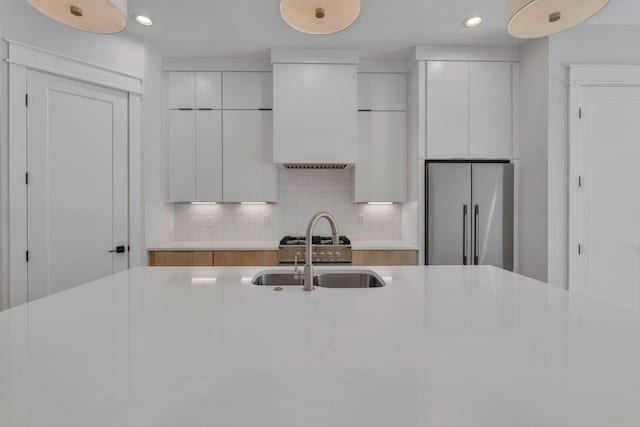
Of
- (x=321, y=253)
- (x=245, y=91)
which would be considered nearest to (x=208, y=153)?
(x=245, y=91)

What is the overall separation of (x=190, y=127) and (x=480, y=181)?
2871 mm

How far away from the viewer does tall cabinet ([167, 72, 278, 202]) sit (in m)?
3.19

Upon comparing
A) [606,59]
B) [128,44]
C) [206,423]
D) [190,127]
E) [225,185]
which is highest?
[128,44]

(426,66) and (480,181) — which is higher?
(426,66)

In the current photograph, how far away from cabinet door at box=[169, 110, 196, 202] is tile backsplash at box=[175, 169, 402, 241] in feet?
1.56

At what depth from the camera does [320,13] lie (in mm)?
1346

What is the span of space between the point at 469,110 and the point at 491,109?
0.21 m

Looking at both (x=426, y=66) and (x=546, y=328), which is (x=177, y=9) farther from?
(x=546, y=328)

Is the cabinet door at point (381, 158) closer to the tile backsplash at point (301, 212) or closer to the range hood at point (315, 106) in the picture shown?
the range hood at point (315, 106)

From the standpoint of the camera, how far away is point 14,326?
2.77 feet

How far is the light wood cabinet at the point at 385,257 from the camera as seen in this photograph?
2.98 metres

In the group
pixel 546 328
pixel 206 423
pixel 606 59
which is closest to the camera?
pixel 206 423

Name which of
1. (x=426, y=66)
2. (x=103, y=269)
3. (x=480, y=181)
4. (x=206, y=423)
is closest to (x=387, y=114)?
(x=426, y=66)

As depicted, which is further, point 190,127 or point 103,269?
point 190,127
